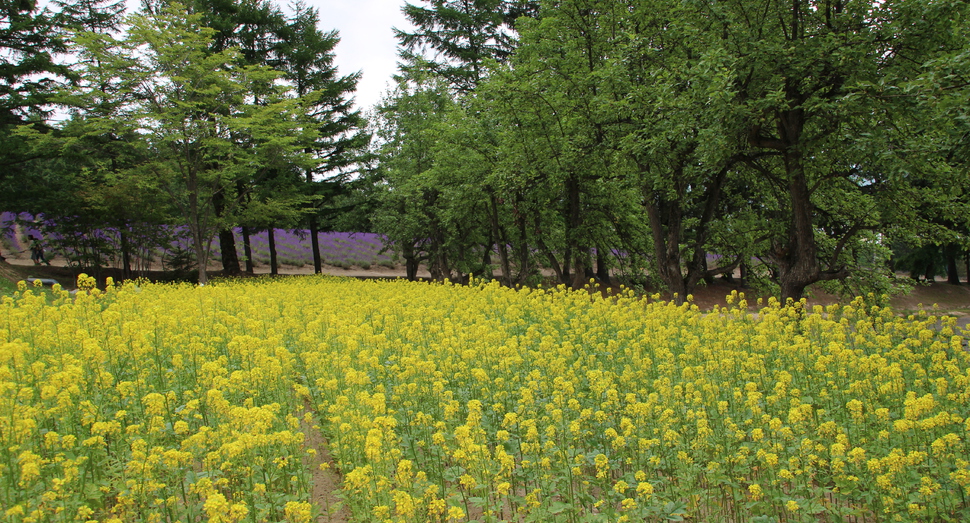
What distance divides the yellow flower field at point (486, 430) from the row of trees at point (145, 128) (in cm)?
1723

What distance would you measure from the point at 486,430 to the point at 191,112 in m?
23.9

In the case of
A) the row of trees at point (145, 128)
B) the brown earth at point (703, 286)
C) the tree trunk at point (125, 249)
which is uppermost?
the row of trees at point (145, 128)

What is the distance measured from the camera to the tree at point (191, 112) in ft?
73.4

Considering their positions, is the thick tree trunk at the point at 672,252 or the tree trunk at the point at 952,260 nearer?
the thick tree trunk at the point at 672,252

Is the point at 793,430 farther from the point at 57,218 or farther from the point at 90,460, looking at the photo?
the point at 57,218

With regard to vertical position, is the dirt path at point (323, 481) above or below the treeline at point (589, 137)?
below

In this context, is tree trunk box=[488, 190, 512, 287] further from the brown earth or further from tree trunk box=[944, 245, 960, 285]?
tree trunk box=[944, 245, 960, 285]

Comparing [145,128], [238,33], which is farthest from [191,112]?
[238,33]

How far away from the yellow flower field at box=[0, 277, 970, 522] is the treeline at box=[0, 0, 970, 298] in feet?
10.8

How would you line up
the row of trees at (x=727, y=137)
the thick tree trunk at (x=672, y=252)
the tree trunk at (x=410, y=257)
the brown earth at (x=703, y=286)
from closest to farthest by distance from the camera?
the row of trees at (x=727, y=137) → the thick tree trunk at (x=672, y=252) → the brown earth at (x=703, y=286) → the tree trunk at (x=410, y=257)

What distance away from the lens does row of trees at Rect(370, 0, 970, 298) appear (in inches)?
352

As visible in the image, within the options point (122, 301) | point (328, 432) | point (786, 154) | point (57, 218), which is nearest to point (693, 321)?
point (786, 154)

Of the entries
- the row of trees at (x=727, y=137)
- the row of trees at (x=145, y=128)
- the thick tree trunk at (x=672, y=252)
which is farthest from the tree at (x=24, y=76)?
the thick tree trunk at (x=672, y=252)

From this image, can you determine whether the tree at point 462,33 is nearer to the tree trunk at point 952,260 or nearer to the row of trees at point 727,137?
the row of trees at point 727,137
